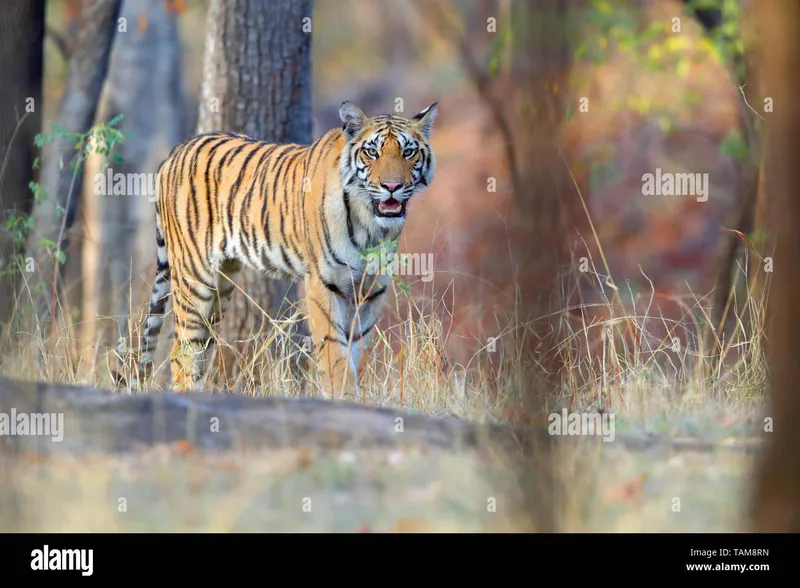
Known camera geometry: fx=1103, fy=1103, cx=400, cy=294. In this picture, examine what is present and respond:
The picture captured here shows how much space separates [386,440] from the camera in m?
4.14

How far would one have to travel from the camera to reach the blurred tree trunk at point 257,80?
7766mm

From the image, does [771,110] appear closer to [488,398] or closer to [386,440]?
[386,440]

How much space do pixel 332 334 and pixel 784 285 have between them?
3893mm

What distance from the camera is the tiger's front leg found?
6.52 metres

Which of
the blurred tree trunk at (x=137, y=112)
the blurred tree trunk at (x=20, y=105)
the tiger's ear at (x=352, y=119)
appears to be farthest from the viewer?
the blurred tree trunk at (x=137, y=112)

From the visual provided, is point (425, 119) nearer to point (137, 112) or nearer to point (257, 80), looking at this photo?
point (257, 80)

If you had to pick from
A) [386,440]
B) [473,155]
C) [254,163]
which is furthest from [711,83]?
[386,440]

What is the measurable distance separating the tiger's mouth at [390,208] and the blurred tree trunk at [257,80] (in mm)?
1274

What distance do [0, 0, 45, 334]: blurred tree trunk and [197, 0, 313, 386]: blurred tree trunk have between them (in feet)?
4.17

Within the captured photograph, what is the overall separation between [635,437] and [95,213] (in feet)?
40.5

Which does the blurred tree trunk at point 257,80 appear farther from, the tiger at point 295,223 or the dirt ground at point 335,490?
the dirt ground at point 335,490

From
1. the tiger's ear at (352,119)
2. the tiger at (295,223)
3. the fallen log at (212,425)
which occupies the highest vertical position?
the tiger's ear at (352,119)

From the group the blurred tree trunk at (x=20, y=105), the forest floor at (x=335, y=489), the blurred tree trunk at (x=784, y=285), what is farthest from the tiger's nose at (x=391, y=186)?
the blurred tree trunk at (x=784, y=285)

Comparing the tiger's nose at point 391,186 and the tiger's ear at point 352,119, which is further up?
the tiger's ear at point 352,119
